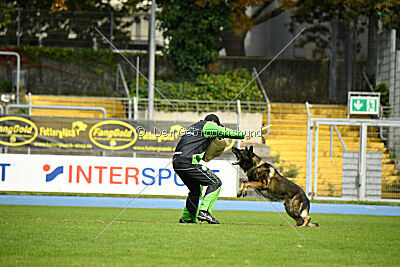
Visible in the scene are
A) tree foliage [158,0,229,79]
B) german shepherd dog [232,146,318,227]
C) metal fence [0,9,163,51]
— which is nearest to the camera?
german shepherd dog [232,146,318,227]

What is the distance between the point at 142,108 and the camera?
2431cm

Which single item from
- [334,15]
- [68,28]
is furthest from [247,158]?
[68,28]

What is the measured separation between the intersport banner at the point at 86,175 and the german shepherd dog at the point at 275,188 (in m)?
7.31

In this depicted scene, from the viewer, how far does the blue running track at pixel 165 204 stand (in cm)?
1770

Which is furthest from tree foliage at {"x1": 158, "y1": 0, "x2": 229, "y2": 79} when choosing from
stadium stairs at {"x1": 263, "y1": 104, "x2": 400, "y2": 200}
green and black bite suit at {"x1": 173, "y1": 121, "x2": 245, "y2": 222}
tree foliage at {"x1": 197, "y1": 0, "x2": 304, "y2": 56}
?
green and black bite suit at {"x1": 173, "y1": 121, "x2": 245, "y2": 222}

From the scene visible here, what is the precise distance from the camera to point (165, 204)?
18.5 meters

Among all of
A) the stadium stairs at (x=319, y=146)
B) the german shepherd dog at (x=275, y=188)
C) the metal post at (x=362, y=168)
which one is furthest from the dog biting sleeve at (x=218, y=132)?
the metal post at (x=362, y=168)

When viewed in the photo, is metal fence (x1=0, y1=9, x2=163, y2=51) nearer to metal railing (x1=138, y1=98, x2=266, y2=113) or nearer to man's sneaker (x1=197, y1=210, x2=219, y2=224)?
metal railing (x1=138, y1=98, x2=266, y2=113)

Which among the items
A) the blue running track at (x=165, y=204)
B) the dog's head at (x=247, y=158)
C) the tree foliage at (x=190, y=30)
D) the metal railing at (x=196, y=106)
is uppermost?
the tree foliage at (x=190, y=30)

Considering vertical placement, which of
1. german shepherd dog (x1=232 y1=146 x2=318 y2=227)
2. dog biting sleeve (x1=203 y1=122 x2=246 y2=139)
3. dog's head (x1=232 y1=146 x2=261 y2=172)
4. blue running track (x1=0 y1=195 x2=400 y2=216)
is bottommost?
blue running track (x1=0 y1=195 x2=400 y2=216)

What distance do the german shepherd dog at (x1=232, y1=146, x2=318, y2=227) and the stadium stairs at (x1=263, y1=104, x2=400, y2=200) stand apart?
27.7 feet

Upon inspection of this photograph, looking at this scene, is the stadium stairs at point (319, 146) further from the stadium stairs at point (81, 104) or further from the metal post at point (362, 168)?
the stadium stairs at point (81, 104)

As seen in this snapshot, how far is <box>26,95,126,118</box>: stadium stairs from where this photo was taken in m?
24.1

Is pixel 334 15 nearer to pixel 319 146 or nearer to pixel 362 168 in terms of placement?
pixel 319 146
